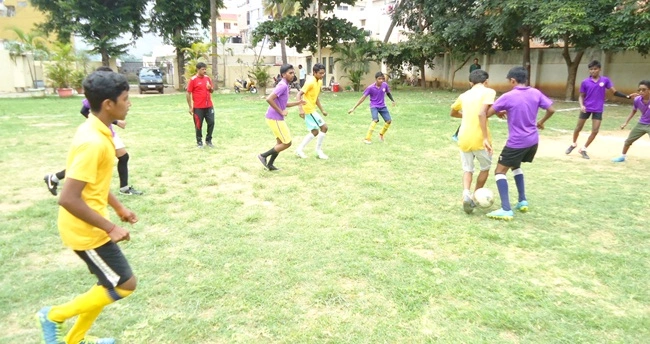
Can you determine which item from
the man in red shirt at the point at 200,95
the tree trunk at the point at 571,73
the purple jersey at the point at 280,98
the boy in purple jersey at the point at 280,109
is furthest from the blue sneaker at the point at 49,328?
the tree trunk at the point at 571,73

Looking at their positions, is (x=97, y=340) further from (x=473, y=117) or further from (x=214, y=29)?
(x=214, y=29)

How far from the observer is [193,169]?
737cm

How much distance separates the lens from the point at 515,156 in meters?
5.02

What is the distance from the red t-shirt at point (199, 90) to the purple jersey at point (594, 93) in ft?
22.8

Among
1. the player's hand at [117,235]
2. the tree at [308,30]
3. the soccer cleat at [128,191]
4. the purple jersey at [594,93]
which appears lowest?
the soccer cleat at [128,191]

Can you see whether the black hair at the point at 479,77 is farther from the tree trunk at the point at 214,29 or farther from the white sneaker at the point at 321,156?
the tree trunk at the point at 214,29

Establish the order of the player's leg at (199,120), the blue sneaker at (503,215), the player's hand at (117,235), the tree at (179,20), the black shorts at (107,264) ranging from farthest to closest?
1. the tree at (179,20)
2. the player's leg at (199,120)
3. the blue sneaker at (503,215)
4. the black shorts at (107,264)
5. the player's hand at (117,235)

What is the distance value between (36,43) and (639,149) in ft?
88.1

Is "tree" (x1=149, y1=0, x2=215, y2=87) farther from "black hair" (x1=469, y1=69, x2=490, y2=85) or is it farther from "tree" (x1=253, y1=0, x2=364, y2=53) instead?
"black hair" (x1=469, y1=69, x2=490, y2=85)

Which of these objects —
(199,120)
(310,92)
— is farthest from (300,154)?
(199,120)

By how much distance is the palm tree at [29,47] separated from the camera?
24.0m

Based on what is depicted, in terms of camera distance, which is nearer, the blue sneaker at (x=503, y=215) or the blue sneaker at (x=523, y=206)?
the blue sneaker at (x=503, y=215)

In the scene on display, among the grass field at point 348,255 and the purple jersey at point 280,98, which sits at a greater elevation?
the purple jersey at point 280,98

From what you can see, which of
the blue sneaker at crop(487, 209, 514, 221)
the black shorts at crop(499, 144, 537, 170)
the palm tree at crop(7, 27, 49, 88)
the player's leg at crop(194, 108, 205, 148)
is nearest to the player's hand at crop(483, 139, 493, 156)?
the black shorts at crop(499, 144, 537, 170)
